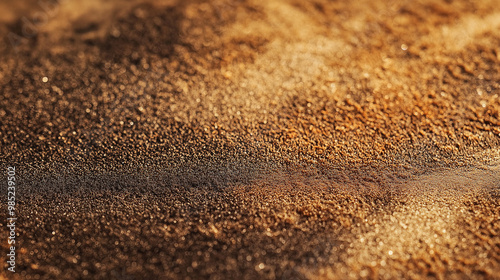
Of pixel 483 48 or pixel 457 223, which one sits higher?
pixel 483 48

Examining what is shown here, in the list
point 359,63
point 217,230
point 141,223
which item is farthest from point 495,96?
point 141,223

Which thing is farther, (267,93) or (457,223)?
(267,93)

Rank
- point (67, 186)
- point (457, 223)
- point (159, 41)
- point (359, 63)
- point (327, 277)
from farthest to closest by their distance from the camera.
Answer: point (159, 41) → point (359, 63) → point (67, 186) → point (457, 223) → point (327, 277)

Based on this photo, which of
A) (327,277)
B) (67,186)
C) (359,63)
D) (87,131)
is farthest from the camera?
(359,63)

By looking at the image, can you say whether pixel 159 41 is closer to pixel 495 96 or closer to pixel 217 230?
pixel 217 230

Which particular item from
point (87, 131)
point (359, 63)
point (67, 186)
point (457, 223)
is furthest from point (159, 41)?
point (457, 223)

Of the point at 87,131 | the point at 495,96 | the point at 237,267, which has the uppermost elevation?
the point at 87,131
